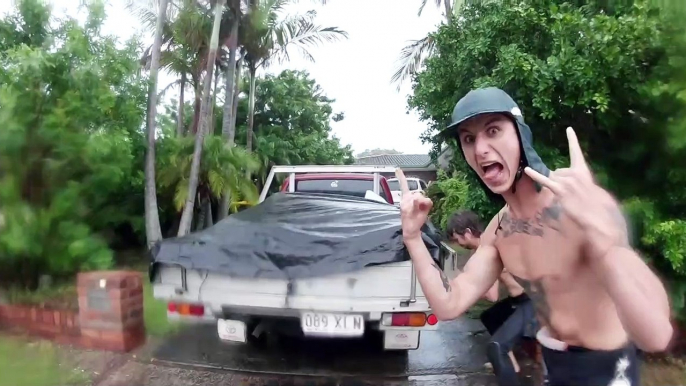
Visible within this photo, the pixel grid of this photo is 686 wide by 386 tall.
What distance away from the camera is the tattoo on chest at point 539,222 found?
170 centimetres

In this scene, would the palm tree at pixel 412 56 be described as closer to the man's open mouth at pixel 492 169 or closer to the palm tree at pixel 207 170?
the palm tree at pixel 207 170

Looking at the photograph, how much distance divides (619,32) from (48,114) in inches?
191

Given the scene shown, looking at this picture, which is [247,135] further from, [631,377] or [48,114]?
[631,377]

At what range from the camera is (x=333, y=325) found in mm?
3895

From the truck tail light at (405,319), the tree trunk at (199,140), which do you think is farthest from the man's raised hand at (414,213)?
the tree trunk at (199,140)

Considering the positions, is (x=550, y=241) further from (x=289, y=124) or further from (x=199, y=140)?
(x=289, y=124)

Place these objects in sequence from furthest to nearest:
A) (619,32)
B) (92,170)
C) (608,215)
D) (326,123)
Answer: (326,123), (92,170), (619,32), (608,215)

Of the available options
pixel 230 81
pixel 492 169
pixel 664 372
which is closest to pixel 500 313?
pixel 664 372

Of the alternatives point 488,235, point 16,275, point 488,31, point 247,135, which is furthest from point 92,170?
point 247,135

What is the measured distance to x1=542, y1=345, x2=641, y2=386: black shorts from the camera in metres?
1.69

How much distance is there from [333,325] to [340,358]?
3.51 ft

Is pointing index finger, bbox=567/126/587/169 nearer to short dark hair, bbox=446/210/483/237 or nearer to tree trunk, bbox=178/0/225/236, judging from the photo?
short dark hair, bbox=446/210/483/237

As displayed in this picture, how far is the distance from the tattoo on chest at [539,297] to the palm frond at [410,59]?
39.5ft

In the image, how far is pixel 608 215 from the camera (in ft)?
4.85
